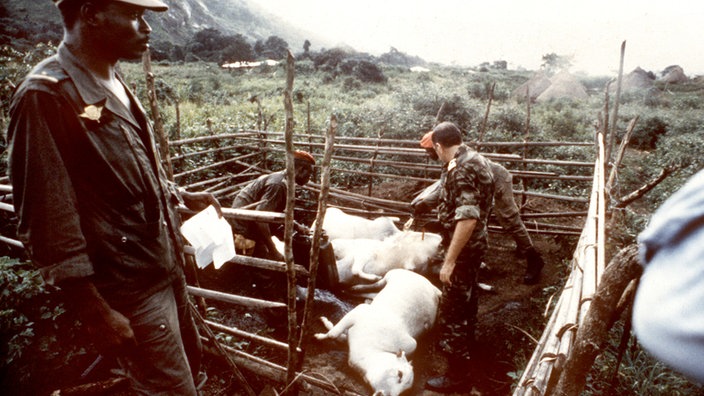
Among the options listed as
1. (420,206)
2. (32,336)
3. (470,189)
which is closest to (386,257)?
(420,206)

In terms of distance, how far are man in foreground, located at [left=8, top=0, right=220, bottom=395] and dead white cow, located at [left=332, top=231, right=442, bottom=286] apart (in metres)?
2.45

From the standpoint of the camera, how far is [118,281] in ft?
4.88

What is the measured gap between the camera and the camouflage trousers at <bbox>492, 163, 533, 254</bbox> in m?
4.55

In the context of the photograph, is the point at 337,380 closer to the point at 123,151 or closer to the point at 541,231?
the point at 123,151

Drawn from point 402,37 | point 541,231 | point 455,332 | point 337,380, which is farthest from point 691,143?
point 402,37

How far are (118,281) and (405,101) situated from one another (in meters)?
14.3

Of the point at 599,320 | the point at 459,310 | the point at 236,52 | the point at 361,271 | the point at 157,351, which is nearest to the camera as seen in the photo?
the point at 599,320

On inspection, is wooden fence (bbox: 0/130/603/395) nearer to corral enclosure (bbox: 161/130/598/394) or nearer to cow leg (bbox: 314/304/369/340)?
corral enclosure (bbox: 161/130/598/394)

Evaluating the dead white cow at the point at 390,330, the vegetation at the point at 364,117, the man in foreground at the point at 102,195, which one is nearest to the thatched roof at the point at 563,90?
the vegetation at the point at 364,117

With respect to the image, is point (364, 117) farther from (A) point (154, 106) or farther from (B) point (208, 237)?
(B) point (208, 237)

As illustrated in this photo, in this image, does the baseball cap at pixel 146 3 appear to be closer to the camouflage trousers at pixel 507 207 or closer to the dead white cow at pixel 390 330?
the dead white cow at pixel 390 330

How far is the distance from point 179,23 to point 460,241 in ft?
204

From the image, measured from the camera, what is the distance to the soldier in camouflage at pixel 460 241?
2.97 m

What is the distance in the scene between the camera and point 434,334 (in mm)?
3527
